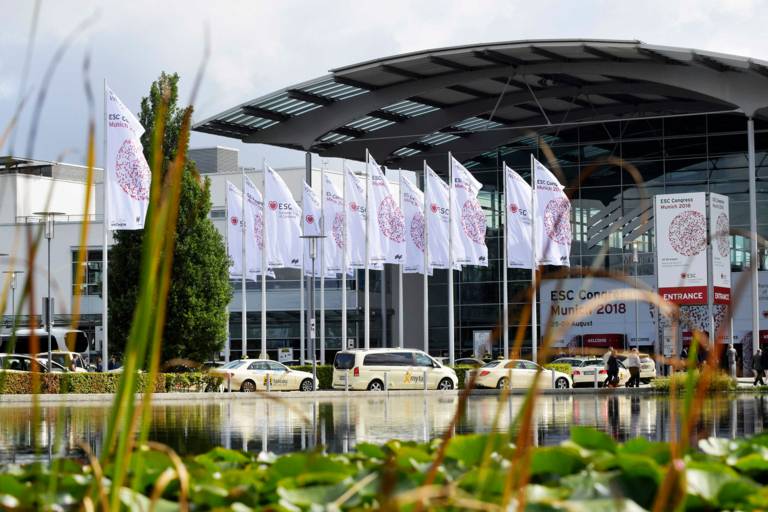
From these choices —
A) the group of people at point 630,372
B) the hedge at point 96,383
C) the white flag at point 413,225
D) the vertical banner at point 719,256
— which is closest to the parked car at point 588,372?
the group of people at point 630,372

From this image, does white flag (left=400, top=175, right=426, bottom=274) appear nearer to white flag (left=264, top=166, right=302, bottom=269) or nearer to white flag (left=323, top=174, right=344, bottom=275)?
white flag (left=323, top=174, right=344, bottom=275)

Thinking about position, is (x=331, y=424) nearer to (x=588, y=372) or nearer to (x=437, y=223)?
(x=437, y=223)

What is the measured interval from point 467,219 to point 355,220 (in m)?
4.23

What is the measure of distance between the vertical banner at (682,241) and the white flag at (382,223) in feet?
32.8

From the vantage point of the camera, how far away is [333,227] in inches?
2016

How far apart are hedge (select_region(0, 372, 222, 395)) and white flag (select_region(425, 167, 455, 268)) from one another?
38.6 feet

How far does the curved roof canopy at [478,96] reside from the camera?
51.7m

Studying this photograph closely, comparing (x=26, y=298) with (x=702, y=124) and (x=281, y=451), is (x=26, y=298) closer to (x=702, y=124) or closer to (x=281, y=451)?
(x=281, y=451)

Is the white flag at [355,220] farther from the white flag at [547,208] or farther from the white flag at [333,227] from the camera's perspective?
the white flag at [547,208]

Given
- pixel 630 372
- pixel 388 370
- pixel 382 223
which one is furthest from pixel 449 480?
pixel 382 223

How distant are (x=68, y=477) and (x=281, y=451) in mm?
10906

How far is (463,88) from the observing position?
57.9 m

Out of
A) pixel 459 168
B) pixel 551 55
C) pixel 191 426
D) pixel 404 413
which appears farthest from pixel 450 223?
pixel 191 426

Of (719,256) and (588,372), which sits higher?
(719,256)
